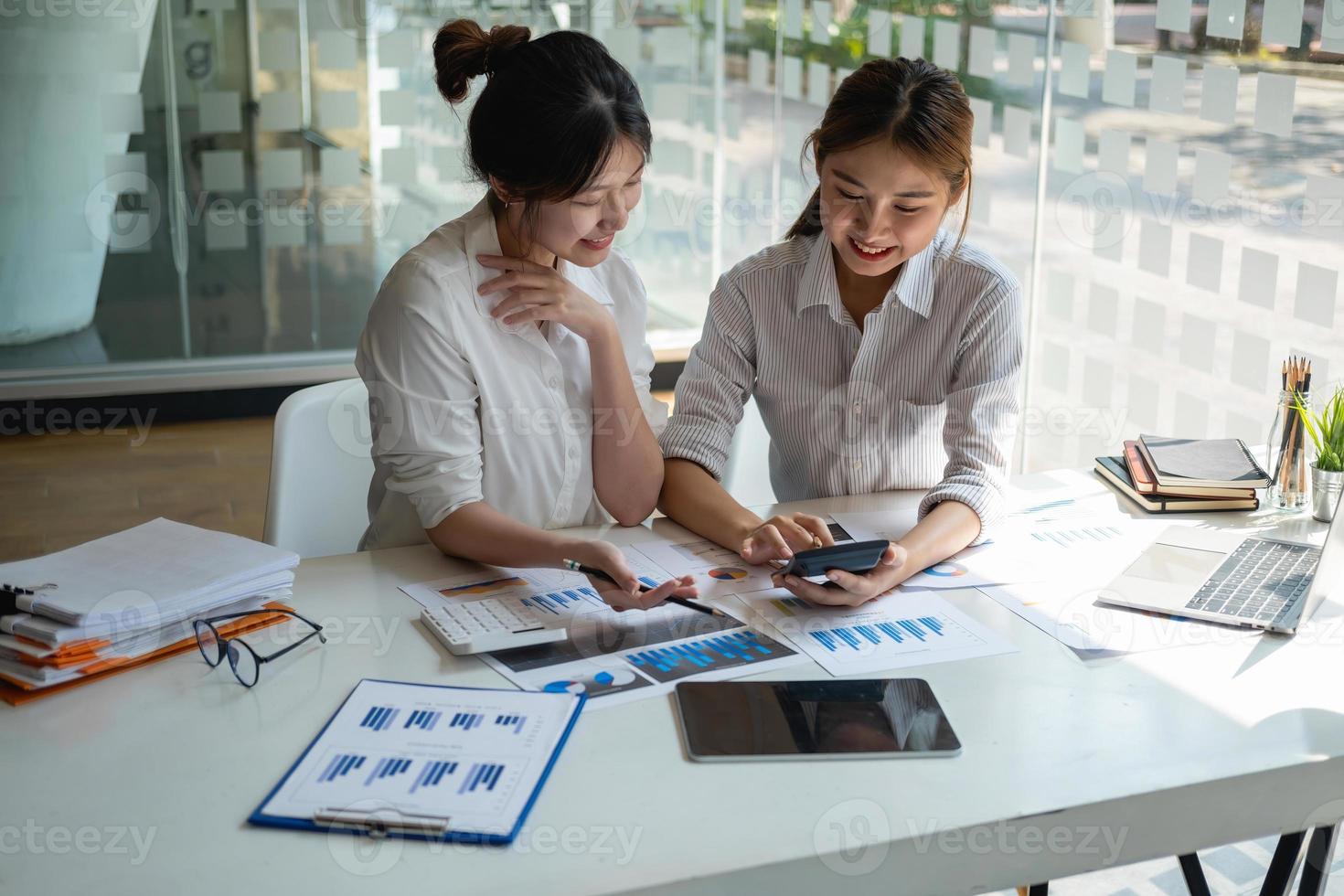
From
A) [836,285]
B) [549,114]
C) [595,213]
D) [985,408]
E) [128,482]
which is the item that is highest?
[549,114]

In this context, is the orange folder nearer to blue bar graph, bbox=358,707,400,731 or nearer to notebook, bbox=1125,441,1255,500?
blue bar graph, bbox=358,707,400,731

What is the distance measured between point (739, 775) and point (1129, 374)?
2493mm

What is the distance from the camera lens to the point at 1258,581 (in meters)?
1.58

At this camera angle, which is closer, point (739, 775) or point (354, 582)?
point (739, 775)

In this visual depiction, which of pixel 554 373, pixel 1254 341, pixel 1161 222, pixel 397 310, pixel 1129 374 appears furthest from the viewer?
pixel 1129 374

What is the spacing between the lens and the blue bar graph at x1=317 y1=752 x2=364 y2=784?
1.12 metres

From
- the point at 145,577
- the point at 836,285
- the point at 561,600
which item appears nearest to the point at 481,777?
the point at 561,600

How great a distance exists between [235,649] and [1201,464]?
1.39 m

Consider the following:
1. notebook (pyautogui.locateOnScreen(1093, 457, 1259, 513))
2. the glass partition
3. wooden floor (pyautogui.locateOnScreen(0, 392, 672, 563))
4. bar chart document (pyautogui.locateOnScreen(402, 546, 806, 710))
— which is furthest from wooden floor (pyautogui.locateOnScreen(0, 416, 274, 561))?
notebook (pyautogui.locateOnScreen(1093, 457, 1259, 513))

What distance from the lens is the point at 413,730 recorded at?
47.4 inches

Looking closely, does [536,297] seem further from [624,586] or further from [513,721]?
[513,721]

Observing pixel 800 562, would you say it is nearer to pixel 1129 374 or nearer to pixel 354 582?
pixel 354 582

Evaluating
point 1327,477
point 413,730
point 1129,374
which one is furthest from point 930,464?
point 1129,374

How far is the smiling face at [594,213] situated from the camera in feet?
5.41
